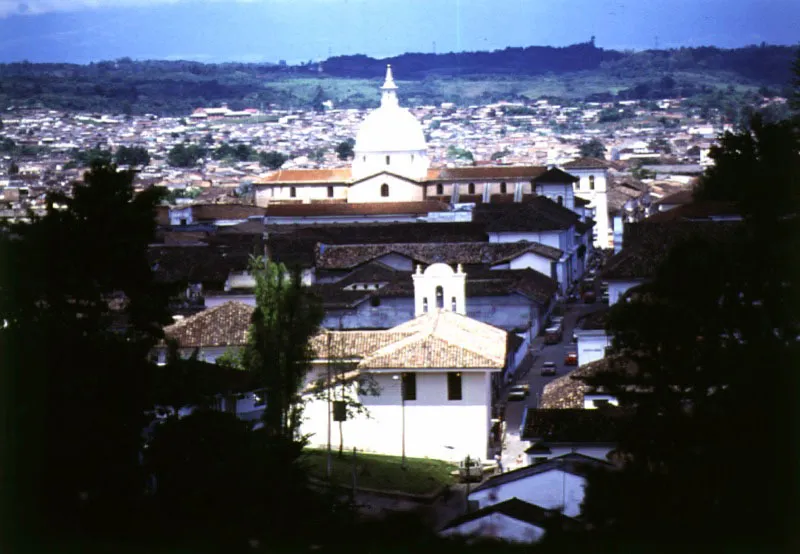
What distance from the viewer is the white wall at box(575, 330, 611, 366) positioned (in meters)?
23.5

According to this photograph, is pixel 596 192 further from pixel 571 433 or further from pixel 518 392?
pixel 571 433

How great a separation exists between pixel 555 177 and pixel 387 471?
33.3m

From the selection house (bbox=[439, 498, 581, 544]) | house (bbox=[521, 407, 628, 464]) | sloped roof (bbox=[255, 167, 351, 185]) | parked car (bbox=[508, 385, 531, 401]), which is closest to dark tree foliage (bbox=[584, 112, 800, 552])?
house (bbox=[439, 498, 581, 544])

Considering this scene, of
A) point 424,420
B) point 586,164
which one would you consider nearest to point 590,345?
point 424,420

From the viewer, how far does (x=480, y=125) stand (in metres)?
145

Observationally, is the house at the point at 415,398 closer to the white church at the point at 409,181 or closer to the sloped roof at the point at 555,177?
the white church at the point at 409,181

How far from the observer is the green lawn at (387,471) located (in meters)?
17.7

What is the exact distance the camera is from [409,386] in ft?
67.7

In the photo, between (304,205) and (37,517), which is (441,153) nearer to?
(304,205)

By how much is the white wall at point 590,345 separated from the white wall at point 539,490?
8.32 m

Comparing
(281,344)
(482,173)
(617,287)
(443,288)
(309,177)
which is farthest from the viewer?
(309,177)

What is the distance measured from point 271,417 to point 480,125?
130 m

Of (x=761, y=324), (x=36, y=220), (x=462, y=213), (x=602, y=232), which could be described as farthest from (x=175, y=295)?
(x=602, y=232)

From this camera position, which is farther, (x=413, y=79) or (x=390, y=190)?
(x=413, y=79)
